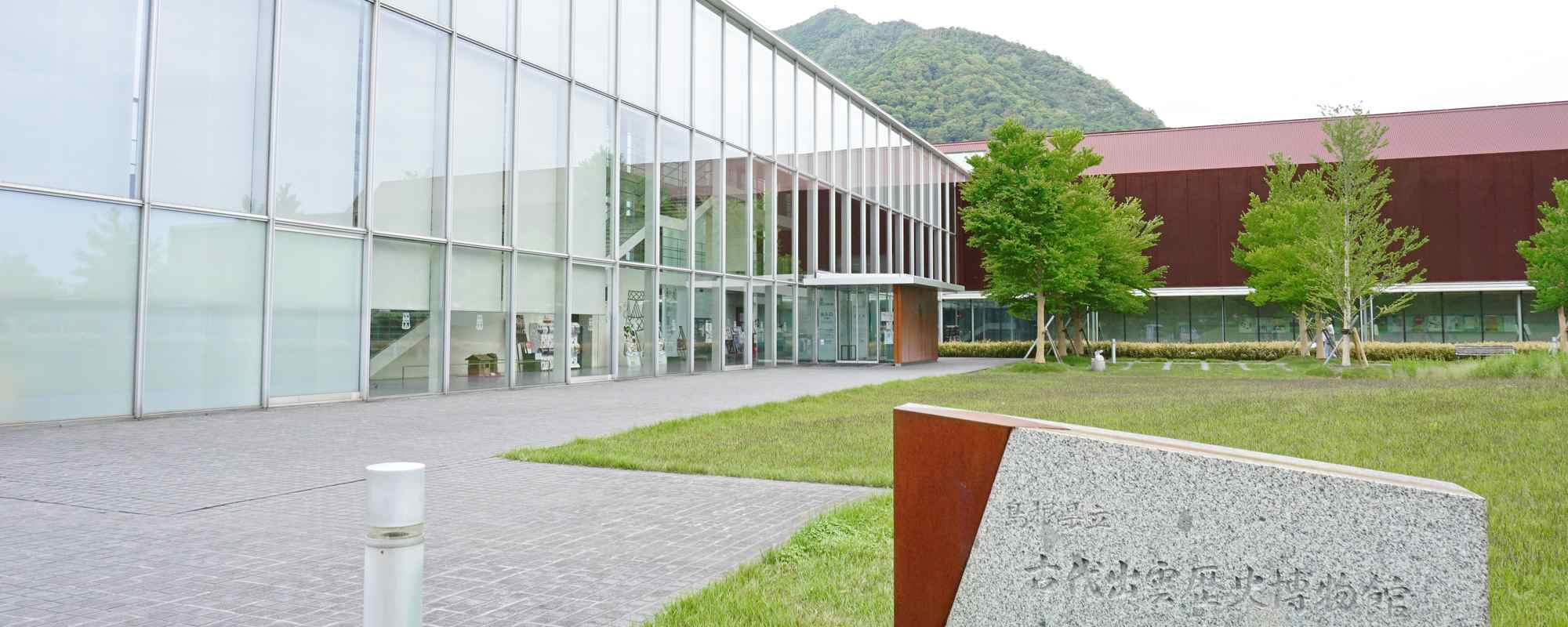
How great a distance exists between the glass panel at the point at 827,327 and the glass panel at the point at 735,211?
525cm

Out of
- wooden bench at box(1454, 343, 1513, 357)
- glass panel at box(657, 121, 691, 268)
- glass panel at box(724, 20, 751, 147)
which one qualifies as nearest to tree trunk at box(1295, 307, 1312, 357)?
wooden bench at box(1454, 343, 1513, 357)

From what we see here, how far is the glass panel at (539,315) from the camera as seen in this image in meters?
20.4

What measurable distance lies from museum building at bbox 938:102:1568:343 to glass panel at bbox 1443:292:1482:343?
5cm

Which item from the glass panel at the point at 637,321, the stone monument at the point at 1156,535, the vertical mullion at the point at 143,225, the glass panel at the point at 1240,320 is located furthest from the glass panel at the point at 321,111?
the glass panel at the point at 1240,320

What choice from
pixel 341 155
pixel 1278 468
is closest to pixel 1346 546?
pixel 1278 468

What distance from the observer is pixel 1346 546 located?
2.79m

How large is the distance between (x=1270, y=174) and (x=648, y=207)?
29450 millimetres

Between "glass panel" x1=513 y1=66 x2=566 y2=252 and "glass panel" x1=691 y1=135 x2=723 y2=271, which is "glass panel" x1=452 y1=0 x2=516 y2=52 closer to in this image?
"glass panel" x1=513 y1=66 x2=566 y2=252

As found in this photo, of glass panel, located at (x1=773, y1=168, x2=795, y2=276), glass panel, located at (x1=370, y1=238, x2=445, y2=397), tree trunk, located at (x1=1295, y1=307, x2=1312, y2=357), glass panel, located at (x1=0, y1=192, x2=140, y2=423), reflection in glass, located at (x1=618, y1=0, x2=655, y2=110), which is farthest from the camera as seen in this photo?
tree trunk, located at (x1=1295, y1=307, x2=1312, y2=357)

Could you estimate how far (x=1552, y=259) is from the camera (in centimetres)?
3538

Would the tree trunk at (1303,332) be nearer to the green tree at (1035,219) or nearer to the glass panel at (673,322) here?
the green tree at (1035,219)

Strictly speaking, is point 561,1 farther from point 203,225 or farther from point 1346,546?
point 1346,546

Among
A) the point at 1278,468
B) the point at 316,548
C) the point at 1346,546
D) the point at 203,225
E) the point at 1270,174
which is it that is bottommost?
the point at 316,548

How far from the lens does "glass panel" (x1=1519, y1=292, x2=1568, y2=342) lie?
4247cm
